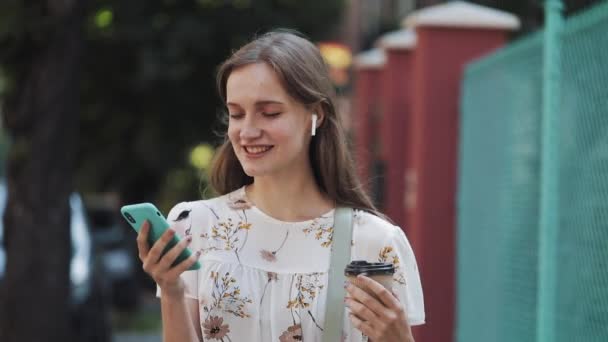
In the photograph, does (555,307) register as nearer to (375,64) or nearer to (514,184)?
(514,184)

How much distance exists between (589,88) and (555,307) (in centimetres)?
96

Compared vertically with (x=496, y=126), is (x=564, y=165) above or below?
below

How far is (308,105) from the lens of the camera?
2916mm

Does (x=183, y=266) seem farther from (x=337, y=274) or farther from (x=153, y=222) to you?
(x=337, y=274)

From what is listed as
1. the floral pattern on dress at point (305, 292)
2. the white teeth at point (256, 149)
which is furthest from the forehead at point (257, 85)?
the floral pattern on dress at point (305, 292)

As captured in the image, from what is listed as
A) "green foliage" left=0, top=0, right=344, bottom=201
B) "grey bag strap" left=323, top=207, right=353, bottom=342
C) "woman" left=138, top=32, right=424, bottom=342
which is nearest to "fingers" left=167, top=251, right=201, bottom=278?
"woman" left=138, top=32, right=424, bottom=342

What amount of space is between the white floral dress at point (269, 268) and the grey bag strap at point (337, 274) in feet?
0.09

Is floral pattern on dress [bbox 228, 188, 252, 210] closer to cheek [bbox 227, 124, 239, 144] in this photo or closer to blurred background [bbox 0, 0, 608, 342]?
cheek [bbox 227, 124, 239, 144]

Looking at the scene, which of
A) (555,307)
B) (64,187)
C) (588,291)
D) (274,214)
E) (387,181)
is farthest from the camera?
(387,181)

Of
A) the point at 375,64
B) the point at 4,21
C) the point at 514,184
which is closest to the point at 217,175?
the point at 514,184

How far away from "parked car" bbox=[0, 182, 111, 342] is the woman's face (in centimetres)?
631

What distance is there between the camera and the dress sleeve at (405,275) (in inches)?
111

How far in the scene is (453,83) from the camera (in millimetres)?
7727

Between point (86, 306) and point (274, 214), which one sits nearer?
point (274, 214)
